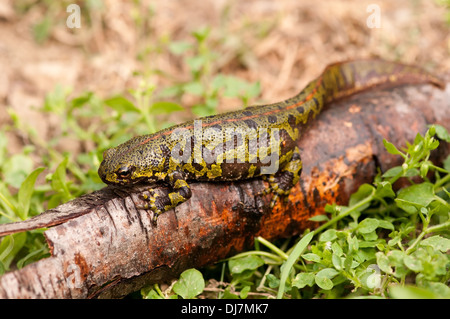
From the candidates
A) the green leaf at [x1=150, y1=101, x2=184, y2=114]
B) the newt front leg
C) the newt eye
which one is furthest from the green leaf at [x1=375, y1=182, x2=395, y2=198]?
the green leaf at [x1=150, y1=101, x2=184, y2=114]

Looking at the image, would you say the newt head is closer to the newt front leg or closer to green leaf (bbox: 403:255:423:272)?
the newt front leg

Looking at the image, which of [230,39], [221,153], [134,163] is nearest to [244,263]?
[221,153]

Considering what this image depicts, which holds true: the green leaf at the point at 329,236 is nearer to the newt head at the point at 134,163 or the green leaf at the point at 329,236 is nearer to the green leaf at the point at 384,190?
the green leaf at the point at 384,190

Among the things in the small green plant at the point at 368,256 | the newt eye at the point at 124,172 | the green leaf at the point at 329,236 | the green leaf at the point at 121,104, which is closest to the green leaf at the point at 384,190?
the small green plant at the point at 368,256

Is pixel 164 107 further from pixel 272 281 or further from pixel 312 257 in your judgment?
pixel 312 257
